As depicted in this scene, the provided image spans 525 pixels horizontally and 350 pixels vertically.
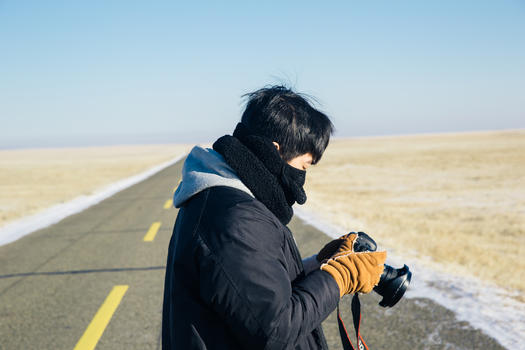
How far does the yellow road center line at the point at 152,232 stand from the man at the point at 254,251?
5973mm

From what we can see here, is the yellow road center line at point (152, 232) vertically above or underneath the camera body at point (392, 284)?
underneath

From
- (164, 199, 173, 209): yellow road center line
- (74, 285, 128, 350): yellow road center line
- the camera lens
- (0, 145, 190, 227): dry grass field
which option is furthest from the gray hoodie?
(0, 145, 190, 227): dry grass field

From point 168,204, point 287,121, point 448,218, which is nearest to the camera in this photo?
point 287,121

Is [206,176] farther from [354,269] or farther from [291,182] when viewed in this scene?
[354,269]

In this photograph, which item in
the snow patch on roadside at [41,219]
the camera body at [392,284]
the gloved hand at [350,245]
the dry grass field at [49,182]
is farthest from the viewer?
the dry grass field at [49,182]

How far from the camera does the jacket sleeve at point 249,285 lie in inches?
49.1

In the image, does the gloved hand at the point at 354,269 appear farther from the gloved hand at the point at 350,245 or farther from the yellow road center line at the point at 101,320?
the yellow road center line at the point at 101,320

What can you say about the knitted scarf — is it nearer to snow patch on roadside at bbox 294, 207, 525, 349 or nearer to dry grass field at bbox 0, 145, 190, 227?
snow patch on roadside at bbox 294, 207, 525, 349

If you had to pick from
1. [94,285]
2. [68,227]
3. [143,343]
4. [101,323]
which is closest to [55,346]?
[101,323]

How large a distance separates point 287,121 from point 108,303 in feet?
12.2

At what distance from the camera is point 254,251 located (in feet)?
4.16

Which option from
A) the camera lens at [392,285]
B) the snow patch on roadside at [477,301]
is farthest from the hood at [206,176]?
the snow patch on roadside at [477,301]

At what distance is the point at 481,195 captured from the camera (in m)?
17.9

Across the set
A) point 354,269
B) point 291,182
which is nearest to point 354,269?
point 354,269
